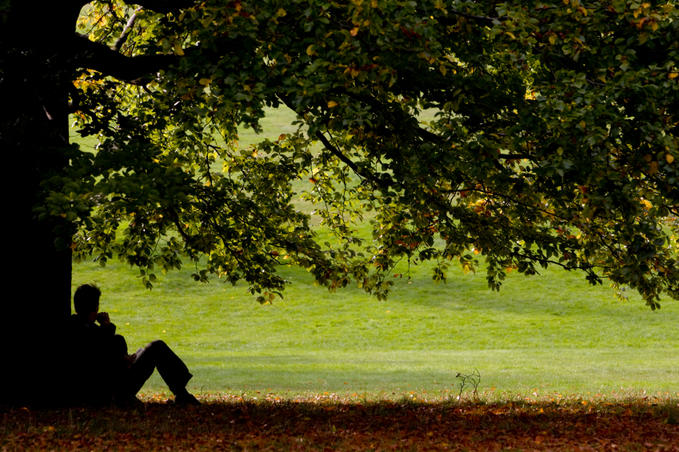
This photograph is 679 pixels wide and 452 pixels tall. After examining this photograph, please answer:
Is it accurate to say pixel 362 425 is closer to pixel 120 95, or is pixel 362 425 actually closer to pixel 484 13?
pixel 484 13

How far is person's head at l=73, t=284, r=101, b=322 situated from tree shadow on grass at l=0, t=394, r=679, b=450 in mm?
1090

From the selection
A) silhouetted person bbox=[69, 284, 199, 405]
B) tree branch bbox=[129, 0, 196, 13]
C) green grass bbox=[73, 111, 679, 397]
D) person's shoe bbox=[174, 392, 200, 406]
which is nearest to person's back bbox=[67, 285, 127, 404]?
silhouetted person bbox=[69, 284, 199, 405]

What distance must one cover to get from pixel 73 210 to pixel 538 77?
542 centimetres

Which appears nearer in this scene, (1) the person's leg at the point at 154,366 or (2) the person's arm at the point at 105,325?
(2) the person's arm at the point at 105,325

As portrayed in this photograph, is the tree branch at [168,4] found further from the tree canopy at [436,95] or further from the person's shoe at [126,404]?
the person's shoe at [126,404]

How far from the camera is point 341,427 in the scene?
27.6 feet

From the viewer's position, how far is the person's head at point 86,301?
856 centimetres

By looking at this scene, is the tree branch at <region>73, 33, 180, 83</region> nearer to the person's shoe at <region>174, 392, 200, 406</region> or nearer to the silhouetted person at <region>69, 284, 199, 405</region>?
the silhouetted person at <region>69, 284, 199, 405</region>

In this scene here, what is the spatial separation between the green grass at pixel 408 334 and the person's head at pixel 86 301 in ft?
28.2

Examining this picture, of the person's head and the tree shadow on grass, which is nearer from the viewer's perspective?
the tree shadow on grass

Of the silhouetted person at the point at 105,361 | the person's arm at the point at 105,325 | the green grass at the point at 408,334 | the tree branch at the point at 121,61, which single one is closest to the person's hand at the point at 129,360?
the silhouetted person at the point at 105,361

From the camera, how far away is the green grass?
19578 millimetres

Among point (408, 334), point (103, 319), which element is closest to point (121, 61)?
point (103, 319)

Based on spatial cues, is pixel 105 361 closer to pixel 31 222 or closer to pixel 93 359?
pixel 93 359
